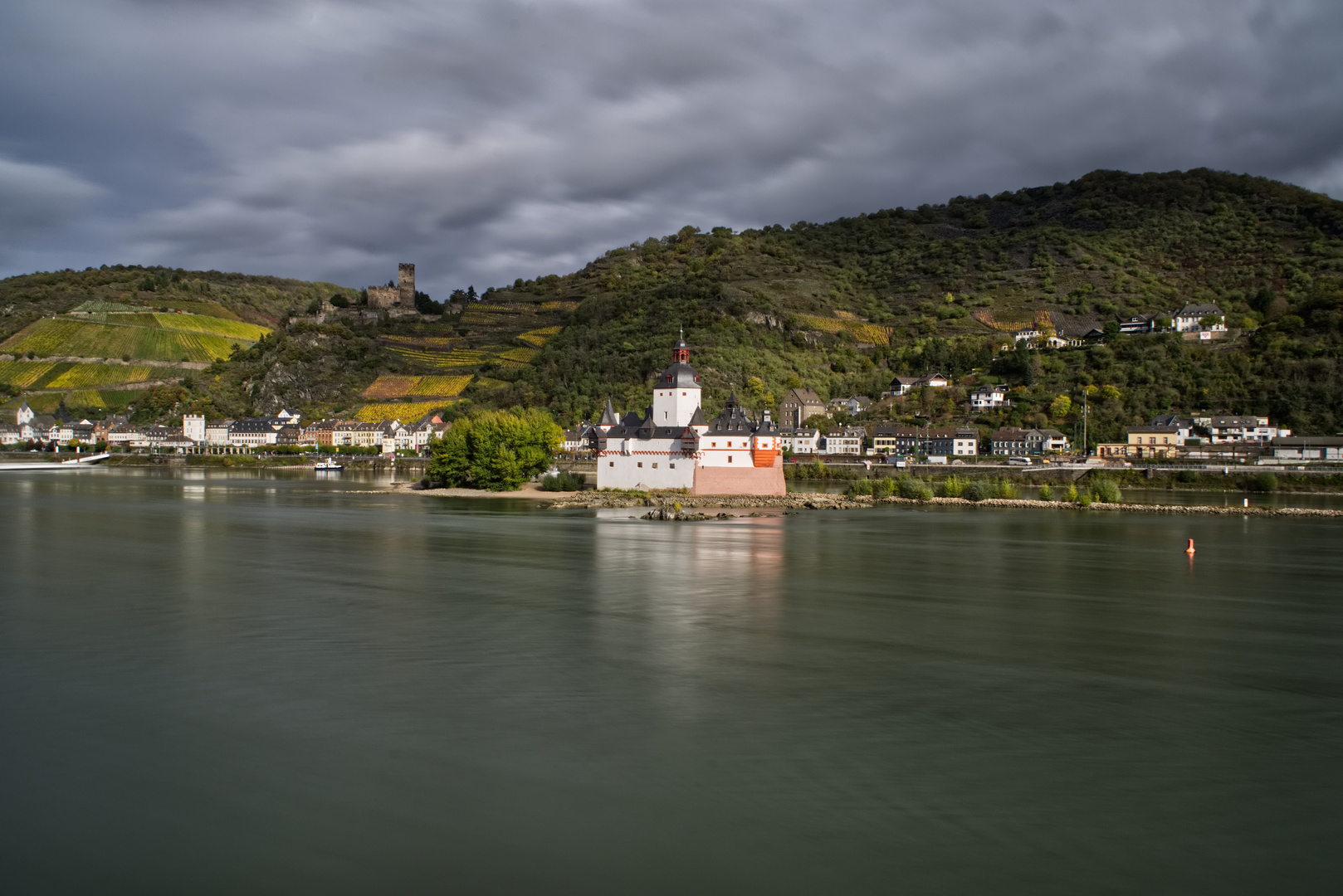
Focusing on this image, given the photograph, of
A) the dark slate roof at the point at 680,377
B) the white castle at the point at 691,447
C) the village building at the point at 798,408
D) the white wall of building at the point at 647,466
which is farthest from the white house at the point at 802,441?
the dark slate roof at the point at 680,377

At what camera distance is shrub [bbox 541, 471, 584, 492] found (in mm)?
46500

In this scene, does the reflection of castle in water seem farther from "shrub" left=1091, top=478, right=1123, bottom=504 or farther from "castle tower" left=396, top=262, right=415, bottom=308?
"castle tower" left=396, top=262, right=415, bottom=308

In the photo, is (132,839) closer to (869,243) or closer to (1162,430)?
(1162,430)

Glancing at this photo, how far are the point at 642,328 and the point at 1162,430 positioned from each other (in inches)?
1887

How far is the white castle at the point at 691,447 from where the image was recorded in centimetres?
4066

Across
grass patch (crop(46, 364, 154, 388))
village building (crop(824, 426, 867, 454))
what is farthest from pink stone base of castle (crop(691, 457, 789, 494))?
grass patch (crop(46, 364, 154, 388))

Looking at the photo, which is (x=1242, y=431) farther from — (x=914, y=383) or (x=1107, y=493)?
(x=914, y=383)

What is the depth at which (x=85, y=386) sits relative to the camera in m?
108

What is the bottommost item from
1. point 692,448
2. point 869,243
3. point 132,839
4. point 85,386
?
point 132,839

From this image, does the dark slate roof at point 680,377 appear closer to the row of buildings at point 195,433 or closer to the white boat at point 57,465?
the row of buildings at point 195,433

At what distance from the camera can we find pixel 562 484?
46.8 m

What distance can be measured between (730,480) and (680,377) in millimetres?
5117

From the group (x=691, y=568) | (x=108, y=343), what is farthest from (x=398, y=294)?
(x=691, y=568)

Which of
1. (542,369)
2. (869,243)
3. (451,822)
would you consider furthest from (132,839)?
(869,243)
